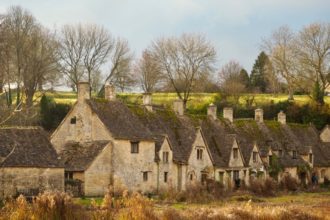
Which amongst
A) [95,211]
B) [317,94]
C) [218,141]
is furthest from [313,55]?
[95,211]

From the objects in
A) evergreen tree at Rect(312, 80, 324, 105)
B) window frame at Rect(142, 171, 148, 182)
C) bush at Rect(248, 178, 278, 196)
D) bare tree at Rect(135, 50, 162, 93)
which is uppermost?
bare tree at Rect(135, 50, 162, 93)

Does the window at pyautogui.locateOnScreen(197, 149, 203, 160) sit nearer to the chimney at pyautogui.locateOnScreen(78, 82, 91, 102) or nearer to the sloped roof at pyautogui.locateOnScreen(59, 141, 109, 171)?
the sloped roof at pyautogui.locateOnScreen(59, 141, 109, 171)

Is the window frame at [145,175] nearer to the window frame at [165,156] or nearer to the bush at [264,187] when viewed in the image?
the window frame at [165,156]

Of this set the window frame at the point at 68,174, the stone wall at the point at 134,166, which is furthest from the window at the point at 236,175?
the window frame at the point at 68,174

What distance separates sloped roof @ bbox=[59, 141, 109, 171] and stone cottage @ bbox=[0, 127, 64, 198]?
9.79 ft

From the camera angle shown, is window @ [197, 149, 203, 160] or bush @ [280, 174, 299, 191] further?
bush @ [280, 174, 299, 191]

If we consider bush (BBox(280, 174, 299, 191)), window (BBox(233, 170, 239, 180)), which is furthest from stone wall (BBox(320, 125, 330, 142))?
window (BBox(233, 170, 239, 180))

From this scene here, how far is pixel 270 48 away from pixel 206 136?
5276 centimetres

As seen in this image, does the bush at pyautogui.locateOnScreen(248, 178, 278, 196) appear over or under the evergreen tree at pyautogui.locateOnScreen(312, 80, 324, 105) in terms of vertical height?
under

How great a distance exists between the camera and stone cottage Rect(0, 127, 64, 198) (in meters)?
46.6

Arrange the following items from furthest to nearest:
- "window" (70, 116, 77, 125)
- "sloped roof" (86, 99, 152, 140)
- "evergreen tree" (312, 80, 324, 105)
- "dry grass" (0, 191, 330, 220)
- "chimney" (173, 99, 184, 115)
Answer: "evergreen tree" (312, 80, 324, 105), "chimney" (173, 99, 184, 115), "window" (70, 116, 77, 125), "sloped roof" (86, 99, 152, 140), "dry grass" (0, 191, 330, 220)

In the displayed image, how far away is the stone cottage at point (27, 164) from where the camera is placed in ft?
153

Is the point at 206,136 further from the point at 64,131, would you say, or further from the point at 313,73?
the point at 313,73

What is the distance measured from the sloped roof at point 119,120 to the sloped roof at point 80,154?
1.67 meters
